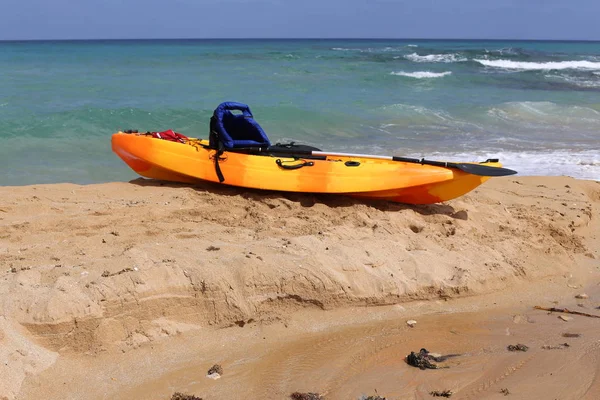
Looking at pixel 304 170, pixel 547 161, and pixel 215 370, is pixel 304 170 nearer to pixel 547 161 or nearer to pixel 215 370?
pixel 215 370

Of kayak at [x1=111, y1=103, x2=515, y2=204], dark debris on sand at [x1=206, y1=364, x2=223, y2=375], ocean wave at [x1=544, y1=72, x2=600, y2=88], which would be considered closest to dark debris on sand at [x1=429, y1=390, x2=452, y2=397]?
dark debris on sand at [x1=206, y1=364, x2=223, y2=375]

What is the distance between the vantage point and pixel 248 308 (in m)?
4.74

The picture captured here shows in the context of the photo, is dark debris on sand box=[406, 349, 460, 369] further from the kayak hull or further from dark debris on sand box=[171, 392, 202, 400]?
the kayak hull

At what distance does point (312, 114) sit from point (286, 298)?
36.6 ft

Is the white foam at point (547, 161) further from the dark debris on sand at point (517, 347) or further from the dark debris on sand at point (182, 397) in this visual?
the dark debris on sand at point (182, 397)

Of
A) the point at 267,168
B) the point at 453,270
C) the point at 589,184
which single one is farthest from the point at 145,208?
the point at 589,184

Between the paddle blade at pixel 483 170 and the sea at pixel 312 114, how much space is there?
382 centimetres

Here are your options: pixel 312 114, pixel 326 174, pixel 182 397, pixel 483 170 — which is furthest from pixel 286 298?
pixel 312 114

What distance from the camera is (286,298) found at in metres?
4.88

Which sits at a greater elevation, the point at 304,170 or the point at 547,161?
the point at 304,170

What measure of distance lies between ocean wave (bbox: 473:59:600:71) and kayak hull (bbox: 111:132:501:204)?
32470 millimetres

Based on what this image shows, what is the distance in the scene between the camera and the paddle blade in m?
6.31

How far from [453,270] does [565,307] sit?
937 mm

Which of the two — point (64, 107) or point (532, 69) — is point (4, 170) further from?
point (532, 69)
